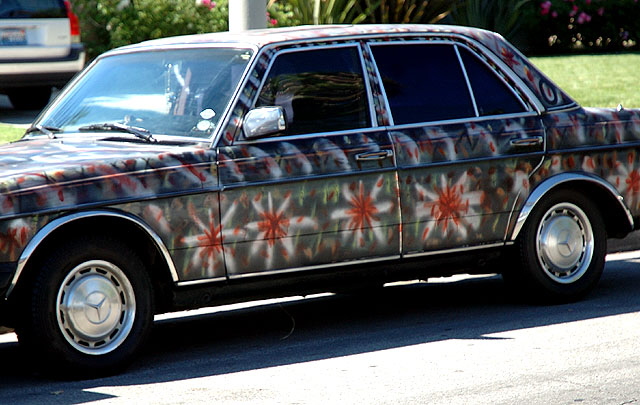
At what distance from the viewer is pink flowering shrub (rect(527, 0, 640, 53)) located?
22.0m

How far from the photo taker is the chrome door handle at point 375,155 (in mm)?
6672

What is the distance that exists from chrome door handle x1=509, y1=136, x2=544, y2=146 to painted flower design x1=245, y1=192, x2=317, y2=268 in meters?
1.46

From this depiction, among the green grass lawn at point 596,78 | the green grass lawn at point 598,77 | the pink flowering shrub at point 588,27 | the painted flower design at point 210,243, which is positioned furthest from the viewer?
the pink flowering shrub at point 588,27

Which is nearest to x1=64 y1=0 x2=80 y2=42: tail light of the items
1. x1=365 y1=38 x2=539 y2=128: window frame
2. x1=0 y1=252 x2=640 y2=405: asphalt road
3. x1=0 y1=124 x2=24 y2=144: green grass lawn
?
x1=0 y1=124 x2=24 y2=144: green grass lawn

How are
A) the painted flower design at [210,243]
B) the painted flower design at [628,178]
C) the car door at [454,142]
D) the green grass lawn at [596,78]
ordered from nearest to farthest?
the painted flower design at [210,243]
the car door at [454,142]
the painted flower design at [628,178]
the green grass lawn at [596,78]

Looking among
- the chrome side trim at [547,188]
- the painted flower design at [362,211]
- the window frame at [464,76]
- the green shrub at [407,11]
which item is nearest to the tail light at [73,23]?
the green shrub at [407,11]

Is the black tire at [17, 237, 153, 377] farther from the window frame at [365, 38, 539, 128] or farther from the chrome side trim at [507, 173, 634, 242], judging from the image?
the chrome side trim at [507, 173, 634, 242]

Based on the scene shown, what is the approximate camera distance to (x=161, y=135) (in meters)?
6.48

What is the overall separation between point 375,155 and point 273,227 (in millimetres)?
741

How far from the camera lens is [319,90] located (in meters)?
6.73

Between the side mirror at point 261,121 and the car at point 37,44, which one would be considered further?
the car at point 37,44

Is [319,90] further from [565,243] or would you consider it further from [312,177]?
[565,243]

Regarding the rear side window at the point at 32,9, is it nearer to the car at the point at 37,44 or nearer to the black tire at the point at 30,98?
the car at the point at 37,44

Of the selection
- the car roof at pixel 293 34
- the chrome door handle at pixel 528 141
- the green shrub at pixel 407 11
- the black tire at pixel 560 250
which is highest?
the car roof at pixel 293 34
